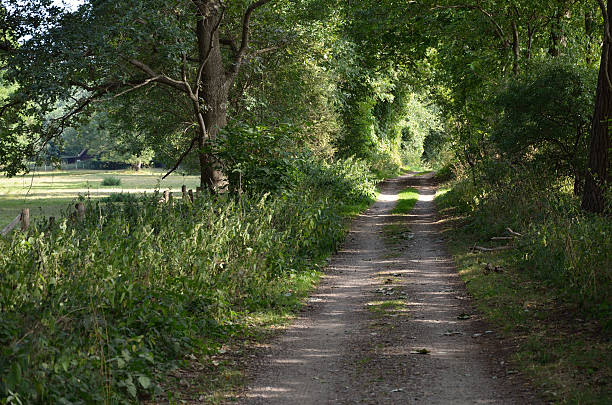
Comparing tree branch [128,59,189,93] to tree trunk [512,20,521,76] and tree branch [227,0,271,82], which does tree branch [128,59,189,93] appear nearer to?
tree branch [227,0,271,82]

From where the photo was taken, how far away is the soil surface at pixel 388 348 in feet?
20.2

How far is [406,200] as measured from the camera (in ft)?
90.9

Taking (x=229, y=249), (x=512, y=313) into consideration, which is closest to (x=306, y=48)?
(x=229, y=249)

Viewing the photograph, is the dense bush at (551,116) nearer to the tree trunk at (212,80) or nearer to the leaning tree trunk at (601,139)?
the leaning tree trunk at (601,139)

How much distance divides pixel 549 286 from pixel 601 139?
447 cm

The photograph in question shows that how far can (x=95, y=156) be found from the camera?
344 feet

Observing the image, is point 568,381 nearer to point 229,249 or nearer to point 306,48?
point 229,249

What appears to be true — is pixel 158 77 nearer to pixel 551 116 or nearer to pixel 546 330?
pixel 551 116

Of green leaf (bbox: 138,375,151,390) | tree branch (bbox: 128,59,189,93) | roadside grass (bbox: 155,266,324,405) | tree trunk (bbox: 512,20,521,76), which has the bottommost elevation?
roadside grass (bbox: 155,266,324,405)

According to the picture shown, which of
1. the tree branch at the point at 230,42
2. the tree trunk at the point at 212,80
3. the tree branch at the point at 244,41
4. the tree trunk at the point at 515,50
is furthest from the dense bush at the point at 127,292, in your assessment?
the tree trunk at the point at 515,50

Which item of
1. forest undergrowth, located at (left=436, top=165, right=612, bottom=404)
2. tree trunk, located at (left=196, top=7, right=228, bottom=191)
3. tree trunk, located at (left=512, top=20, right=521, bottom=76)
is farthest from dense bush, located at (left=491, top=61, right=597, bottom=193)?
tree trunk, located at (left=196, top=7, right=228, bottom=191)

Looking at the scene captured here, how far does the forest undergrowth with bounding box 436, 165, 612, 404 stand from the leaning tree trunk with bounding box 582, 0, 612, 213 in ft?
1.36

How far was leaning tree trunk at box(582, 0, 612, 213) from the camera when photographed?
12398mm

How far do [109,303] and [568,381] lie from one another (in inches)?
196
